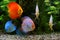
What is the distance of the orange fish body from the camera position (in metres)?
2.53

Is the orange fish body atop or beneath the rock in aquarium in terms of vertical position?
atop

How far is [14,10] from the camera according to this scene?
2537mm

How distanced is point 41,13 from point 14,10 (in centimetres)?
41

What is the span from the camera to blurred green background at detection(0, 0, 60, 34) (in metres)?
2.57

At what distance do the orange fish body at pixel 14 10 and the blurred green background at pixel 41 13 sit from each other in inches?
2.9

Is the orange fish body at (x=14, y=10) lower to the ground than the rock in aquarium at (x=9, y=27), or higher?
higher

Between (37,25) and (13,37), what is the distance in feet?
1.36

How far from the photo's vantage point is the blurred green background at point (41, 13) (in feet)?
8.44

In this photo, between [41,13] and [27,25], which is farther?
[41,13]

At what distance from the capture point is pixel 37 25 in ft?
8.48

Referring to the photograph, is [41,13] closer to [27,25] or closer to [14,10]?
[27,25]

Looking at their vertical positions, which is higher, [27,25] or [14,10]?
[14,10]

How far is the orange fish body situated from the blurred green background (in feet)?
0.24

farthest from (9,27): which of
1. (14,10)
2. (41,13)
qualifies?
(41,13)
